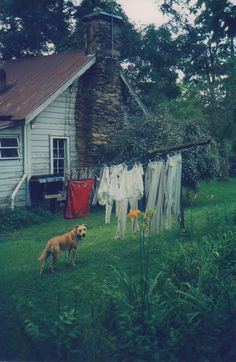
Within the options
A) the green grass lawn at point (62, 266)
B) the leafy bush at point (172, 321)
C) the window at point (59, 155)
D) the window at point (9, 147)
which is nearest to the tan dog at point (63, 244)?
the green grass lawn at point (62, 266)

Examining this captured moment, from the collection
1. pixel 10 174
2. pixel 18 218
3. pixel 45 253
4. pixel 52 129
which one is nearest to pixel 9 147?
pixel 10 174

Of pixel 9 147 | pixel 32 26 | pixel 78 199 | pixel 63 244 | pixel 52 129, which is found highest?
pixel 32 26

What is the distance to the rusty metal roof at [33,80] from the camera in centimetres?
1373

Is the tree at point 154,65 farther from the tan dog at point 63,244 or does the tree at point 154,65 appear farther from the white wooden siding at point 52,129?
the tan dog at point 63,244

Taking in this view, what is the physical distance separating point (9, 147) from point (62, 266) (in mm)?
6397

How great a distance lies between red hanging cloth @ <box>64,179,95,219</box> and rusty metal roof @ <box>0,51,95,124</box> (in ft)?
8.27

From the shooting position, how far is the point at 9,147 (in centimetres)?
1341

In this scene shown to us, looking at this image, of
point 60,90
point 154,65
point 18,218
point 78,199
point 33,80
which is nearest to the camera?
point 18,218

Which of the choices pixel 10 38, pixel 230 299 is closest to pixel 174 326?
pixel 230 299

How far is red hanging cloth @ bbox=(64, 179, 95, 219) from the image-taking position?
13.2m

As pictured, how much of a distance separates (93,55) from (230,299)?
40.5 ft

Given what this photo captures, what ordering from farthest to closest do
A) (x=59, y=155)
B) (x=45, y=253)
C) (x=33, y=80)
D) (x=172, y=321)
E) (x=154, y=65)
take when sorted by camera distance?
(x=154, y=65) < (x=33, y=80) < (x=59, y=155) < (x=45, y=253) < (x=172, y=321)

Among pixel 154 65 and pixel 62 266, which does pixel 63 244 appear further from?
pixel 154 65

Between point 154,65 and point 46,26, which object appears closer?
point 46,26
